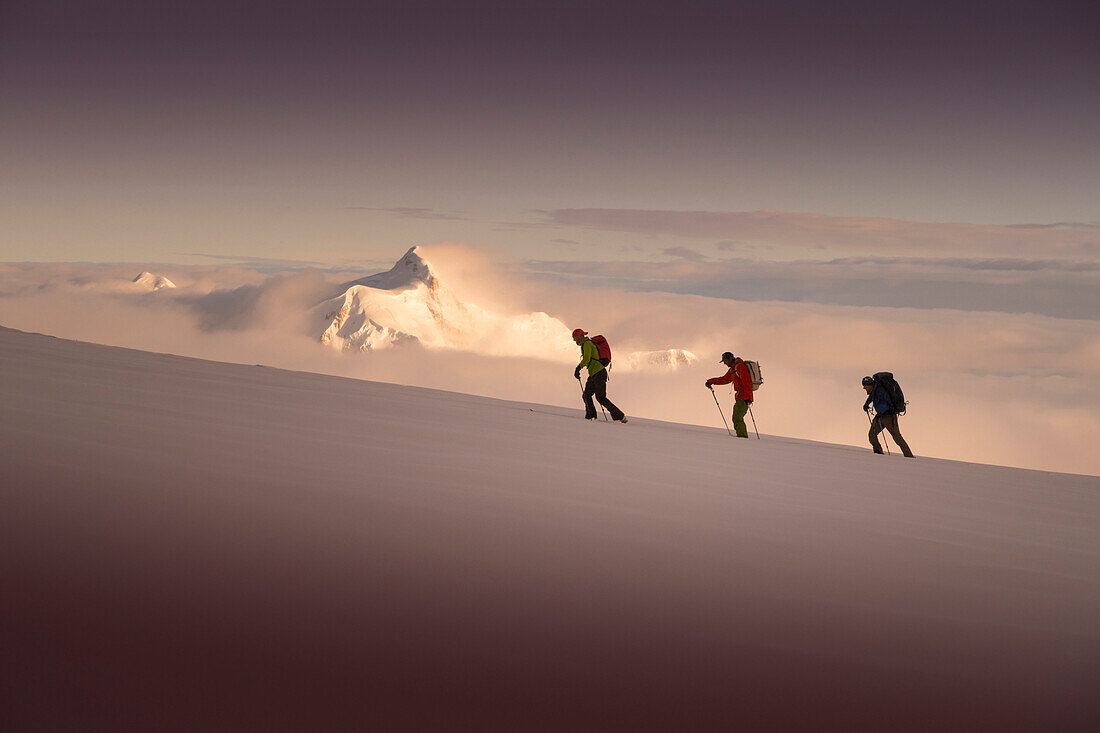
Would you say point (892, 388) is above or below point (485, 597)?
above

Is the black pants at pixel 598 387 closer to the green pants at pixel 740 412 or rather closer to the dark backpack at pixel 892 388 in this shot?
the green pants at pixel 740 412

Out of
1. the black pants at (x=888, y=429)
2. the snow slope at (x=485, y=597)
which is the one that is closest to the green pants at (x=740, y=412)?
the black pants at (x=888, y=429)

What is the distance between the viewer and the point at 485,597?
414 cm

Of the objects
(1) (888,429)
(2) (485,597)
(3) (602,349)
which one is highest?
(3) (602,349)

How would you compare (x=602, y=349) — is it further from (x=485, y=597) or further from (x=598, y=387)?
(x=485, y=597)

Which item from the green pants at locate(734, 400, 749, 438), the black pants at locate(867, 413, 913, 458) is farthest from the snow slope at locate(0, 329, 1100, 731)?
the green pants at locate(734, 400, 749, 438)

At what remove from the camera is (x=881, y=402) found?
16.9 m

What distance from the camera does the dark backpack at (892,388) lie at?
54.9 feet

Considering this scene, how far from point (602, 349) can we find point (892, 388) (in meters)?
6.12

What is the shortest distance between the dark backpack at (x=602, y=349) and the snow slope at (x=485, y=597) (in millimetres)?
8479

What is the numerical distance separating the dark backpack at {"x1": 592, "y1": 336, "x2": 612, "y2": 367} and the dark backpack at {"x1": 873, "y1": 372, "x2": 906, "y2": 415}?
5.66m

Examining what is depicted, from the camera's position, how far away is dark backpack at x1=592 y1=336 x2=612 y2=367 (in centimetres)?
1738

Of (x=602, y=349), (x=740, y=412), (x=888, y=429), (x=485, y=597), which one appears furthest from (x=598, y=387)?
(x=485, y=597)

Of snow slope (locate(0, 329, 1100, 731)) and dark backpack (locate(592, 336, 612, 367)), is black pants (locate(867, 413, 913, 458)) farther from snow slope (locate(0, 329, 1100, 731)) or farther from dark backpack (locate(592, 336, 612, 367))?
snow slope (locate(0, 329, 1100, 731))
